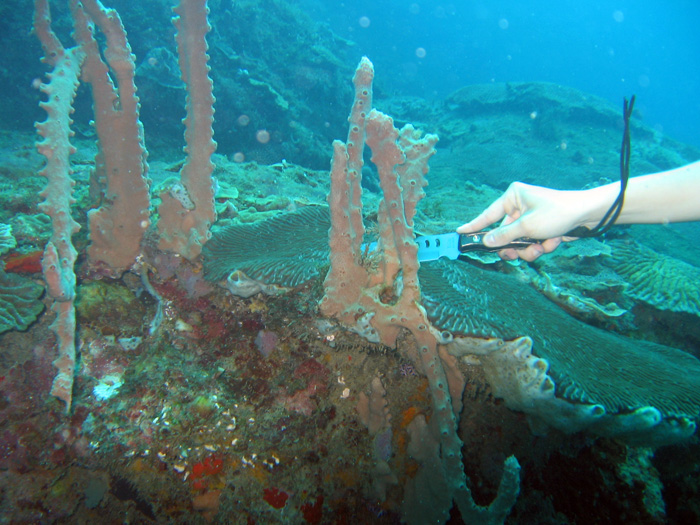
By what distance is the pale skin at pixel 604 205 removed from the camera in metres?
1.76

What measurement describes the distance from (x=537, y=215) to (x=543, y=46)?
7264 centimetres

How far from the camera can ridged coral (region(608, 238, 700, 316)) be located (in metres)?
3.13

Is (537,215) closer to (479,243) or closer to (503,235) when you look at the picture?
(503,235)

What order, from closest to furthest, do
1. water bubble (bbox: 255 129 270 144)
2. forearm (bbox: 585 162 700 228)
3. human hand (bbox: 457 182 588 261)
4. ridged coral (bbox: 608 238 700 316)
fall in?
forearm (bbox: 585 162 700 228) → human hand (bbox: 457 182 588 261) → ridged coral (bbox: 608 238 700 316) → water bubble (bbox: 255 129 270 144)

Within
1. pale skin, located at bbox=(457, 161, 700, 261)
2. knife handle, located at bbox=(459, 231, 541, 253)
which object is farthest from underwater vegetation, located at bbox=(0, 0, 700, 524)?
pale skin, located at bbox=(457, 161, 700, 261)

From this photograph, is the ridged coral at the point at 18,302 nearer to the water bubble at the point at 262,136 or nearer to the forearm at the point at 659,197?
the forearm at the point at 659,197

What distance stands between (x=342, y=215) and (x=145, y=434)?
6.00 feet

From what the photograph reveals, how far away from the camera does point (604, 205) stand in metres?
1.87

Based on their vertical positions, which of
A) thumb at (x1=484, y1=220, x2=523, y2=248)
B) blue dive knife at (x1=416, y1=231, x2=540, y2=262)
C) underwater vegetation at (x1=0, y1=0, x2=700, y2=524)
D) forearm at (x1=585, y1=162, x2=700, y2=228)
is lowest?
underwater vegetation at (x1=0, y1=0, x2=700, y2=524)

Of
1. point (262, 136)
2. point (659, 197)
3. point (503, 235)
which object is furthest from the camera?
point (262, 136)

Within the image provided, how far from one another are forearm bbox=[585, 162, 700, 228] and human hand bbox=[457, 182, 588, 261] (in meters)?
0.12

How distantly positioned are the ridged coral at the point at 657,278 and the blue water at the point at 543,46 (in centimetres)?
2617

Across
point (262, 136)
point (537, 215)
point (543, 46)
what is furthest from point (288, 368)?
point (543, 46)

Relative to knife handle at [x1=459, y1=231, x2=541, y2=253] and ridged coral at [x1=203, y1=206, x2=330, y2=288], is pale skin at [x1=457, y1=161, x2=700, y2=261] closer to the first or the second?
knife handle at [x1=459, y1=231, x2=541, y2=253]
